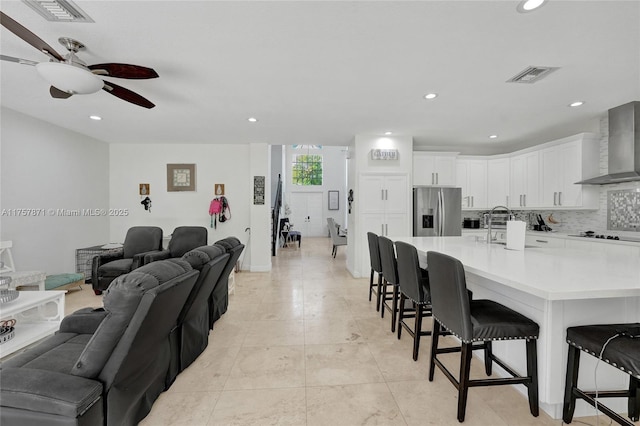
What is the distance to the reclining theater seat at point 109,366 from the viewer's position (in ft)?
3.81

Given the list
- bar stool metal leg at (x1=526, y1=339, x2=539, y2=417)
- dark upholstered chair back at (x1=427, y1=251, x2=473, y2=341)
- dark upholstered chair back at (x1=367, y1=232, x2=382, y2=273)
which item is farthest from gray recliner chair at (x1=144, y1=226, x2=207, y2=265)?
bar stool metal leg at (x1=526, y1=339, x2=539, y2=417)

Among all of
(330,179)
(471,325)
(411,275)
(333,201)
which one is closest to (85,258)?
(411,275)

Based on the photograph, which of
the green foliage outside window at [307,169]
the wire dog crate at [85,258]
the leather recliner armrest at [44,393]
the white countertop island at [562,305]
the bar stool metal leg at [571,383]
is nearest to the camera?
the leather recliner armrest at [44,393]

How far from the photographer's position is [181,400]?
1873mm

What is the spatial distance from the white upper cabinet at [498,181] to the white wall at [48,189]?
7.66 m

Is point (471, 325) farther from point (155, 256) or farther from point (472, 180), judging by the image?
point (472, 180)

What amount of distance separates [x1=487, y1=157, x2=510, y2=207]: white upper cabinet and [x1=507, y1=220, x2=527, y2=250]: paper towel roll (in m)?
3.54

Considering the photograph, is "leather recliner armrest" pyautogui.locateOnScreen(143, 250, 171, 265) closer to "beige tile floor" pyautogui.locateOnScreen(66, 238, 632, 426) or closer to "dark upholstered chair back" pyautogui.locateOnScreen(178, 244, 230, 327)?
"beige tile floor" pyautogui.locateOnScreen(66, 238, 632, 426)

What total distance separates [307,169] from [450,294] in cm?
1127

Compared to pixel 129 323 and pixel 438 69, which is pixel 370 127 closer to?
pixel 438 69

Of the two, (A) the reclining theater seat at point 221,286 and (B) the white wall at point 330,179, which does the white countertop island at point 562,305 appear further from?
(B) the white wall at point 330,179

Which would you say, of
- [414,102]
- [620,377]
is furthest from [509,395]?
[414,102]

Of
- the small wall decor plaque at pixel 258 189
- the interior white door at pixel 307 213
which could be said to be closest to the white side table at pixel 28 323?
the small wall decor plaque at pixel 258 189

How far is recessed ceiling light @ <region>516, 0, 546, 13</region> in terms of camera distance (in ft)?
5.65
